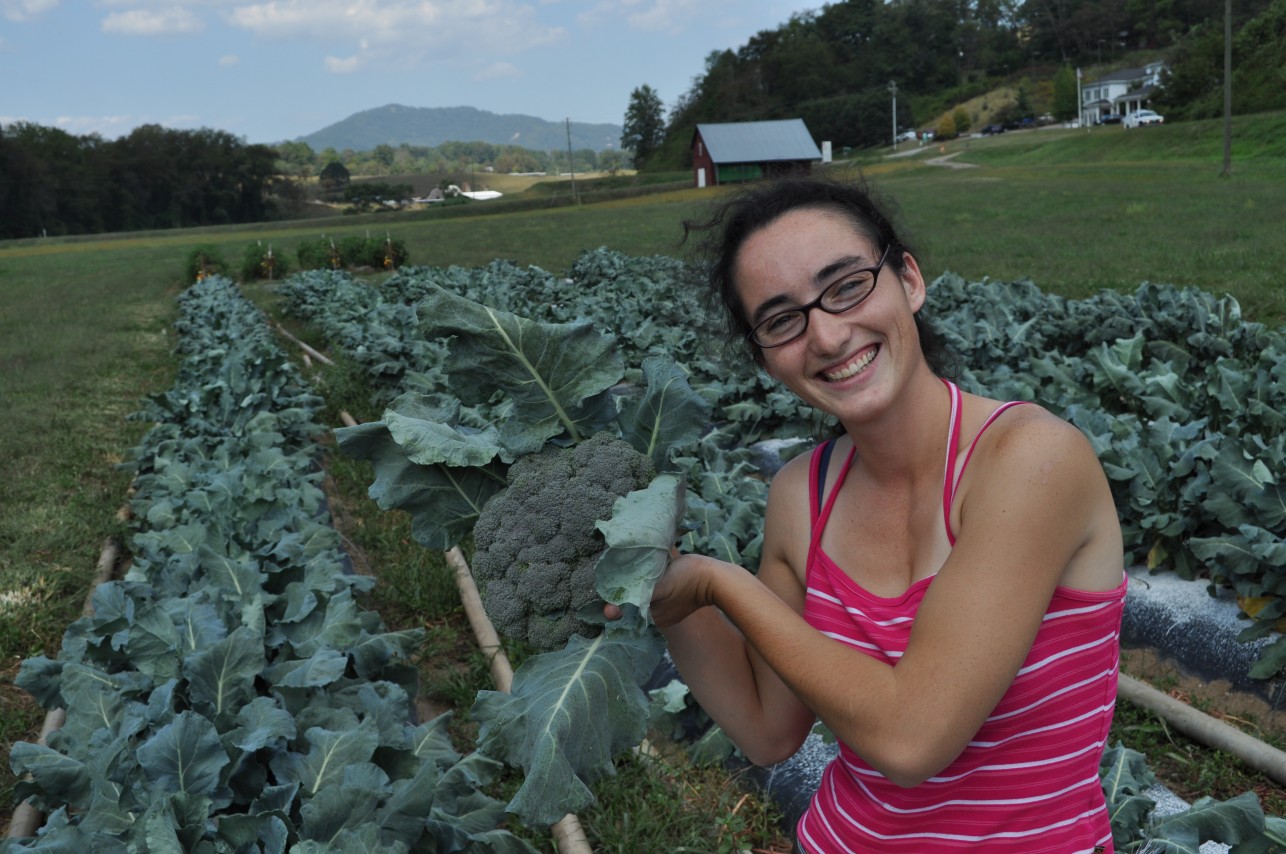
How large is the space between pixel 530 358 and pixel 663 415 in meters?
0.26

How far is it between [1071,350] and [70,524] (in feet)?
24.3

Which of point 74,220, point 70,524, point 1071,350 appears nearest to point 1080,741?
point 70,524

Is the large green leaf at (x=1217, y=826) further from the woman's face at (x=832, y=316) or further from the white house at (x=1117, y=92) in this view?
the white house at (x=1117, y=92)

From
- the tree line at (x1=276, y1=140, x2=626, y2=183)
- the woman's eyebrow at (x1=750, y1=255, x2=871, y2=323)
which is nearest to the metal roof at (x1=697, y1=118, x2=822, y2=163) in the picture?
the woman's eyebrow at (x1=750, y1=255, x2=871, y2=323)

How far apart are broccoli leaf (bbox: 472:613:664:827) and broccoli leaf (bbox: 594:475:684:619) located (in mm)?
119

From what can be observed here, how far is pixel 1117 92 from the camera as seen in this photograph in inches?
3597

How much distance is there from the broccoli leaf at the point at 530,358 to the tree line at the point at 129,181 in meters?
84.0

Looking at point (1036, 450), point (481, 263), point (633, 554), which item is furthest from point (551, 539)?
point (481, 263)

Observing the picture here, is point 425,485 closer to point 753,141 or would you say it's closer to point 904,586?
point 904,586

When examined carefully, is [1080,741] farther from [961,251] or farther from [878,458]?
[961,251]

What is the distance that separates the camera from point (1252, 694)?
3924 millimetres

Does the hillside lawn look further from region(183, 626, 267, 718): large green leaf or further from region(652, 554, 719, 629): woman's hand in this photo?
region(183, 626, 267, 718): large green leaf

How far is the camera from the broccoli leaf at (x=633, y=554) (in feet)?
4.75

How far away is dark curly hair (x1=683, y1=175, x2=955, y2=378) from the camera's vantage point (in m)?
1.79
